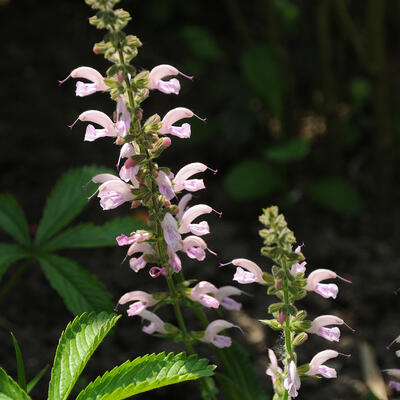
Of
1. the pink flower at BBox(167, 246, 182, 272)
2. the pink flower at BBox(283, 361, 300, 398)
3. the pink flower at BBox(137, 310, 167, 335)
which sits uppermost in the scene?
the pink flower at BBox(167, 246, 182, 272)

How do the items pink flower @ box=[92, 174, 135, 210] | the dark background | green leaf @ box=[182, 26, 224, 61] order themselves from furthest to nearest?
green leaf @ box=[182, 26, 224, 61] < the dark background < pink flower @ box=[92, 174, 135, 210]

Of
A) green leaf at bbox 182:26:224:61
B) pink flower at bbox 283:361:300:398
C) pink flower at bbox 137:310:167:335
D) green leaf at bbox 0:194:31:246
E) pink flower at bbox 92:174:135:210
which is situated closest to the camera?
pink flower at bbox 283:361:300:398

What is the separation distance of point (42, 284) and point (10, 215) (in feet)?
3.66

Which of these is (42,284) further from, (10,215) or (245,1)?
(245,1)

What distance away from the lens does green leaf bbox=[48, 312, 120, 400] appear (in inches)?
65.8

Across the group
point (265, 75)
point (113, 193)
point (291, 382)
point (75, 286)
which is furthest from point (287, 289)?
point (265, 75)

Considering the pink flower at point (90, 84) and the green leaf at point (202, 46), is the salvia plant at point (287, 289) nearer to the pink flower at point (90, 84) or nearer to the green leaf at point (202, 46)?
the pink flower at point (90, 84)

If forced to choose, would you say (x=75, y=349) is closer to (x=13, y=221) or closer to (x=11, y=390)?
(x=11, y=390)

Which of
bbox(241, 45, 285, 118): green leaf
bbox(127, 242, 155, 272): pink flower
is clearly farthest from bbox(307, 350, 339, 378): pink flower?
bbox(241, 45, 285, 118): green leaf

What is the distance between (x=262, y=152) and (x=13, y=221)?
6.81 feet

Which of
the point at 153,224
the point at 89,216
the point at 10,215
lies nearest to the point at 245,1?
the point at 89,216

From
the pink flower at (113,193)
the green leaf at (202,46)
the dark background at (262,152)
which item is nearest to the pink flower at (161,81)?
the pink flower at (113,193)

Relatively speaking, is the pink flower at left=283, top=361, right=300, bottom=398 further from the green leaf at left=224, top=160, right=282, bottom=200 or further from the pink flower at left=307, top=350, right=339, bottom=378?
the green leaf at left=224, top=160, right=282, bottom=200

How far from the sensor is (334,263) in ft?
12.1
